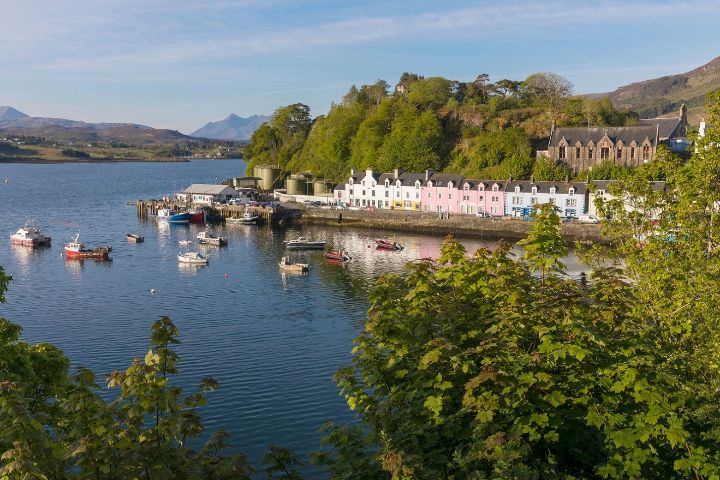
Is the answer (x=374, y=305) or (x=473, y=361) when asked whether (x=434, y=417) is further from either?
(x=374, y=305)

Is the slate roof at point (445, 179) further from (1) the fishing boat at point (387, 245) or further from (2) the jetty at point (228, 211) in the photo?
(2) the jetty at point (228, 211)

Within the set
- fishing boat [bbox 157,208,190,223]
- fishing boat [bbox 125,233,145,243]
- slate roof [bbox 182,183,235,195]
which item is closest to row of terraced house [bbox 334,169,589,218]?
slate roof [bbox 182,183,235,195]

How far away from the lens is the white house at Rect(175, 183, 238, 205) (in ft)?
344

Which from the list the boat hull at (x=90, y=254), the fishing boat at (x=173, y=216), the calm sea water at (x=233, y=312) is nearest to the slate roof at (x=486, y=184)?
the calm sea water at (x=233, y=312)

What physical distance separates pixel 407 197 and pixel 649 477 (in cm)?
8287

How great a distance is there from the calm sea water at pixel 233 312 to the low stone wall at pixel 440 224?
14.9 feet

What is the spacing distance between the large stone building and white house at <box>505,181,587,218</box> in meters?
13.7

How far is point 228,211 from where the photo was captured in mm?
99250

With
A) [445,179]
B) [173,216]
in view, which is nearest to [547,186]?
[445,179]

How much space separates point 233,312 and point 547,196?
49.3m

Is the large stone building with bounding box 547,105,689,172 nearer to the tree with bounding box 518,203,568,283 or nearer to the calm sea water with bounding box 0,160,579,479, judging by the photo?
the calm sea water with bounding box 0,160,579,479

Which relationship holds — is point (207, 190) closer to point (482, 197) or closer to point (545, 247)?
point (482, 197)

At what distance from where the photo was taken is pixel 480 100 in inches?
4916

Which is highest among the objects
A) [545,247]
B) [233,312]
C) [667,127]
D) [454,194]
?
[667,127]
